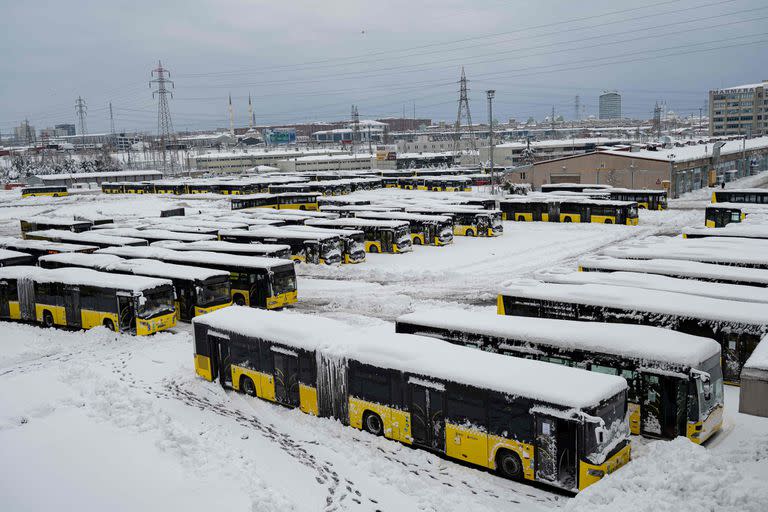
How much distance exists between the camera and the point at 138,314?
22688mm

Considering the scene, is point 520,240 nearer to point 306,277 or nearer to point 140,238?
point 306,277

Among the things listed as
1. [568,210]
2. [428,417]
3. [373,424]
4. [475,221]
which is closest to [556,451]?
[428,417]

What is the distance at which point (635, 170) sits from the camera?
68438 millimetres

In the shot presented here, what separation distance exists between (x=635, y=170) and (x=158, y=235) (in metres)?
51.5

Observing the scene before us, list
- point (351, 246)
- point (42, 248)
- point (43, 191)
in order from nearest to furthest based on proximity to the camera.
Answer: point (42, 248) → point (351, 246) → point (43, 191)

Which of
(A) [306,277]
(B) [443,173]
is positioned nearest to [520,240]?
(A) [306,277]

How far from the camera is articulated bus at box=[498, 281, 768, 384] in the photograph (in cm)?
1656

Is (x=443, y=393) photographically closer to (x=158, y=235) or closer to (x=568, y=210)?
(x=158, y=235)

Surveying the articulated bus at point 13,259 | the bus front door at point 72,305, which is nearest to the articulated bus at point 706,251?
the bus front door at point 72,305

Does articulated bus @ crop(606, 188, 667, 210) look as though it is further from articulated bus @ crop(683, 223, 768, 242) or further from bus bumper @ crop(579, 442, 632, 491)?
bus bumper @ crop(579, 442, 632, 491)

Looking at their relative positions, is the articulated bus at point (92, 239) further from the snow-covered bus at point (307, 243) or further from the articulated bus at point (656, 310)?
the articulated bus at point (656, 310)

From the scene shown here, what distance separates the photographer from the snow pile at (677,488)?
983 cm

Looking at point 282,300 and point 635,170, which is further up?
point 635,170

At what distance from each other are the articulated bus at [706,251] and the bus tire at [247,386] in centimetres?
1813
